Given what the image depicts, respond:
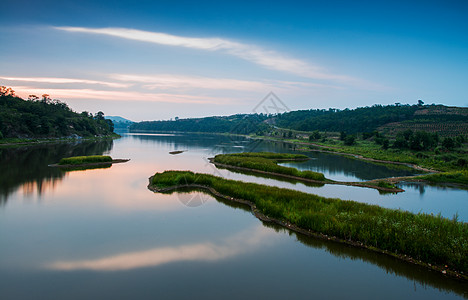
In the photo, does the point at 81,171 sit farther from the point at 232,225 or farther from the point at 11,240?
the point at 232,225

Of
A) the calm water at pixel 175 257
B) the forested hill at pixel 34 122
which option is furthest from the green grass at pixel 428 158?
the forested hill at pixel 34 122

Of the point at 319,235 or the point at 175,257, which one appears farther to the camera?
the point at 319,235

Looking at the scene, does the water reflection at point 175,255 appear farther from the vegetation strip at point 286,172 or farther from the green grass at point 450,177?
the green grass at point 450,177

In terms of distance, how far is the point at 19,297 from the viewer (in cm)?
783

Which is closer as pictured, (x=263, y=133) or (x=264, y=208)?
(x=264, y=208)

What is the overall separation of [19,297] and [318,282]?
9.16 m

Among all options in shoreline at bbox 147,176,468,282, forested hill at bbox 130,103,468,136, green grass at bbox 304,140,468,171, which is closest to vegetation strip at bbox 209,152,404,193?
shoreline at bbox 147,176,468,282

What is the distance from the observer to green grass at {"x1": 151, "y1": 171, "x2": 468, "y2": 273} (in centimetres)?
973

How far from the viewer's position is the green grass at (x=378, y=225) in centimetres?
973

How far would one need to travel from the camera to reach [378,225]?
1155cm

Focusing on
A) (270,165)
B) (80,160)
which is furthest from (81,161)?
(270,165)

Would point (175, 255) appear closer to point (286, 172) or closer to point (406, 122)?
point (286, 172)

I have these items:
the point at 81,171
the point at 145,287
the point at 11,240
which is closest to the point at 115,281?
the point at 145,287

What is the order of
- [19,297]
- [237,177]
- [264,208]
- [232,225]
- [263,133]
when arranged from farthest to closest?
[263,133] < [237,177] < [264,208] < [232,225] < [19,297]
